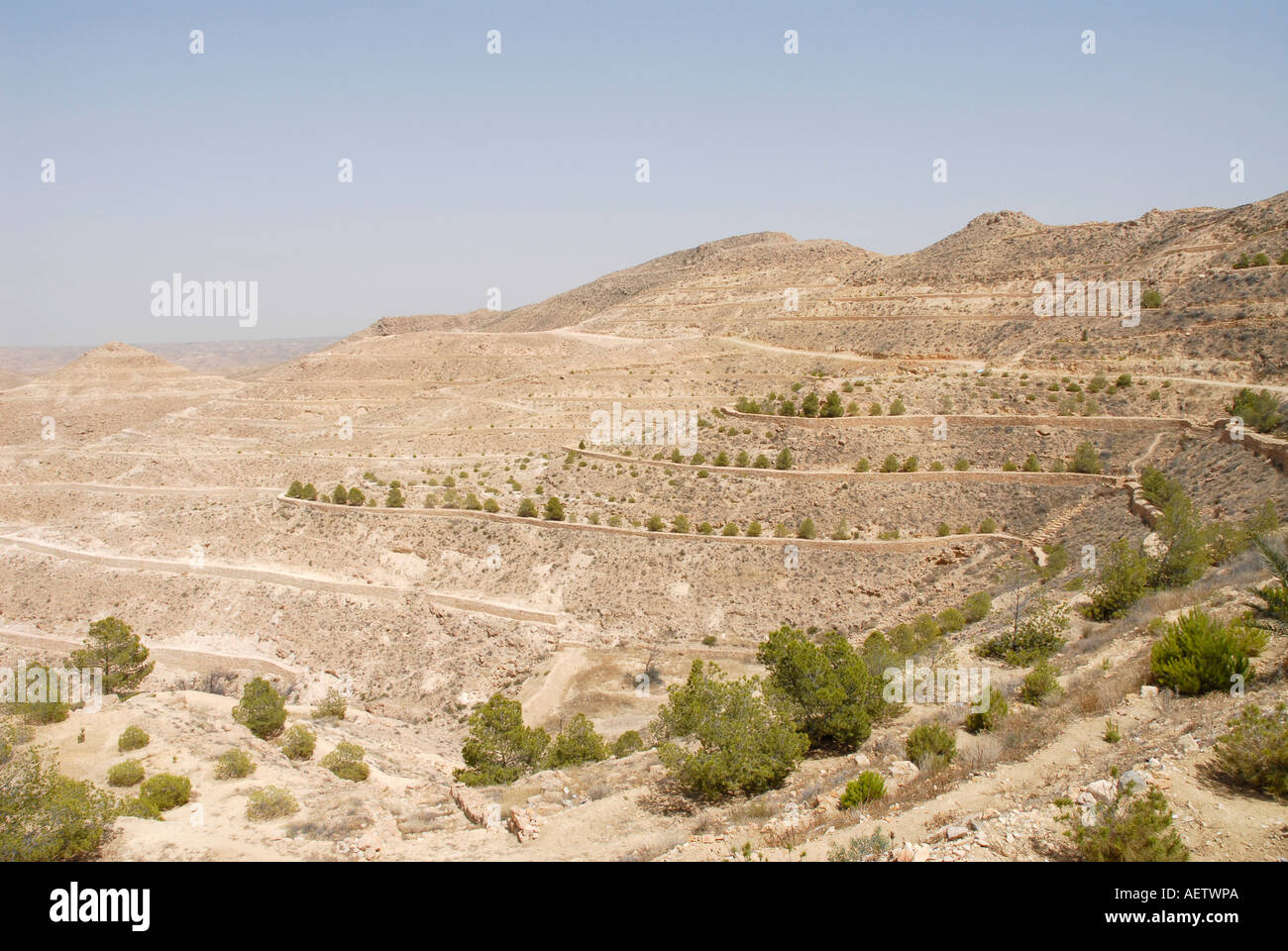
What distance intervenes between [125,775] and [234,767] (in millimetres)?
1576

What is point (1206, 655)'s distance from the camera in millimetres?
9844

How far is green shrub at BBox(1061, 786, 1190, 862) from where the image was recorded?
6039 millimetres

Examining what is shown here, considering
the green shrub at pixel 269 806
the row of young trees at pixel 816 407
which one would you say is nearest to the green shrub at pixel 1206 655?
the green shrub at pixel 269 806

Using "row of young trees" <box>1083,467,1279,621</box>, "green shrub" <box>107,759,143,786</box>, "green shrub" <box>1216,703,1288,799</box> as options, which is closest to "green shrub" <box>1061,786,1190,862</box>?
"green shrub" <box>1216,703,1288,799</box>

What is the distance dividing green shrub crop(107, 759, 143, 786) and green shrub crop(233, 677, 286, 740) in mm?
3670

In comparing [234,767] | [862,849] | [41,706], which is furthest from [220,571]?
[862,849]

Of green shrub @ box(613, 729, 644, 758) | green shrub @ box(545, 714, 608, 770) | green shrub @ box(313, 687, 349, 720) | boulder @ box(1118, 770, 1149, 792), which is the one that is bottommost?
green shrub @ box(313, 687, 349, 720)

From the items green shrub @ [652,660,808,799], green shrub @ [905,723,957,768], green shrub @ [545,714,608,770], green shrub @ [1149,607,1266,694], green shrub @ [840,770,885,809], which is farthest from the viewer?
green shrub @ [545,714,608,770]

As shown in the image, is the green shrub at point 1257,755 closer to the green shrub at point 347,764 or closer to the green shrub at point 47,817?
the green shrub at point 47,817

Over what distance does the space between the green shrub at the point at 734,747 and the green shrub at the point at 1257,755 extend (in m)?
5.40

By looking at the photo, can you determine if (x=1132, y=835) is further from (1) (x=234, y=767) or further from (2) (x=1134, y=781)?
(1) (x=234, y=767)

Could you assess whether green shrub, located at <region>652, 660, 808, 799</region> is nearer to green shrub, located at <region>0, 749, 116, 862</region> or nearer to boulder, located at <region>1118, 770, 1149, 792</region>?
boulder, located at <region>1118, 770, 1149, 792</region>

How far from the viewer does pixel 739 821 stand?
9938mm

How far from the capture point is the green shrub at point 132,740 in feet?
A: 45.7
